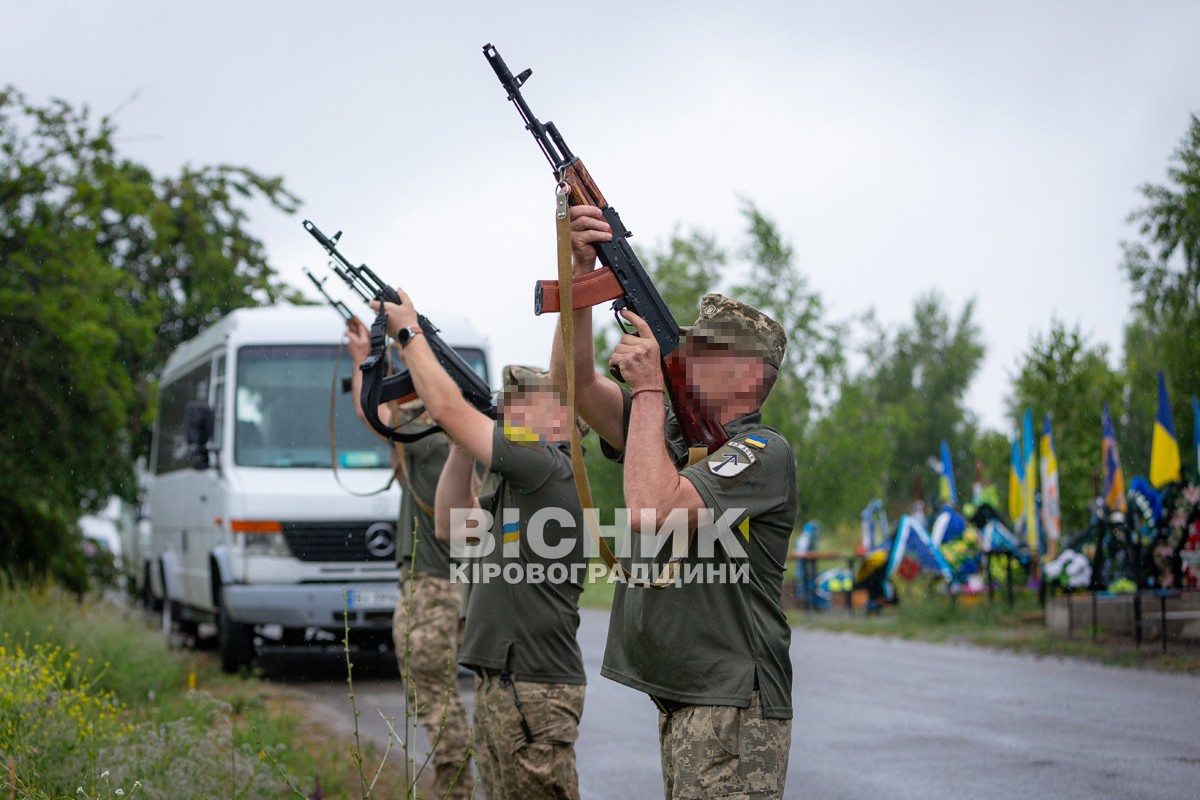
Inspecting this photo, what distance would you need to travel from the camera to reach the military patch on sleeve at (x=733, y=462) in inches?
131

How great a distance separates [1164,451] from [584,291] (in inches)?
509

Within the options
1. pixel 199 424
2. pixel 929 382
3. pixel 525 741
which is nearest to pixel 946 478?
pixel 199 424

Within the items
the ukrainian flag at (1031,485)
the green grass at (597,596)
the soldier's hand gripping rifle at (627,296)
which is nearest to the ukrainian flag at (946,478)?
the ukrainian flag at (1031,485)

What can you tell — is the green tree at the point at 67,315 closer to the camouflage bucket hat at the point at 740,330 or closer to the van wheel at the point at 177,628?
the van wheel at the point at 177,628

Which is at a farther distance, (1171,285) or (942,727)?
(1171,285)

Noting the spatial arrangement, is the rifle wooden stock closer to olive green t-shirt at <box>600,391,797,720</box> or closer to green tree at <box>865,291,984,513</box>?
olive green t-shirt at <box>600,391,797,720</box>

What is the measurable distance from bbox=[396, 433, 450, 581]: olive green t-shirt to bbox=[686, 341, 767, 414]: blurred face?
351 centimetres

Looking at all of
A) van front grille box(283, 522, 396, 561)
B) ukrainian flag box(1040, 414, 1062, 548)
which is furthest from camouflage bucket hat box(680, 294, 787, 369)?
ukrainian flag box(1040, 414, 1062, 548)

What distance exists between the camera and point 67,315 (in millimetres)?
14172

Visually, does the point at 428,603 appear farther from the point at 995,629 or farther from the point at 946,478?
the point at 946,478

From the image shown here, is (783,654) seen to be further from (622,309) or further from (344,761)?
(344,761)

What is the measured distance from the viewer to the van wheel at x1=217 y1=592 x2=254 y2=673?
11.9 metres

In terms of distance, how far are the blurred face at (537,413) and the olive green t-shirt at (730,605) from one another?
3.64ft

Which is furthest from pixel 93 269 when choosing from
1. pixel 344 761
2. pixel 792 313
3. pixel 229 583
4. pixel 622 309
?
pixel 792 313
